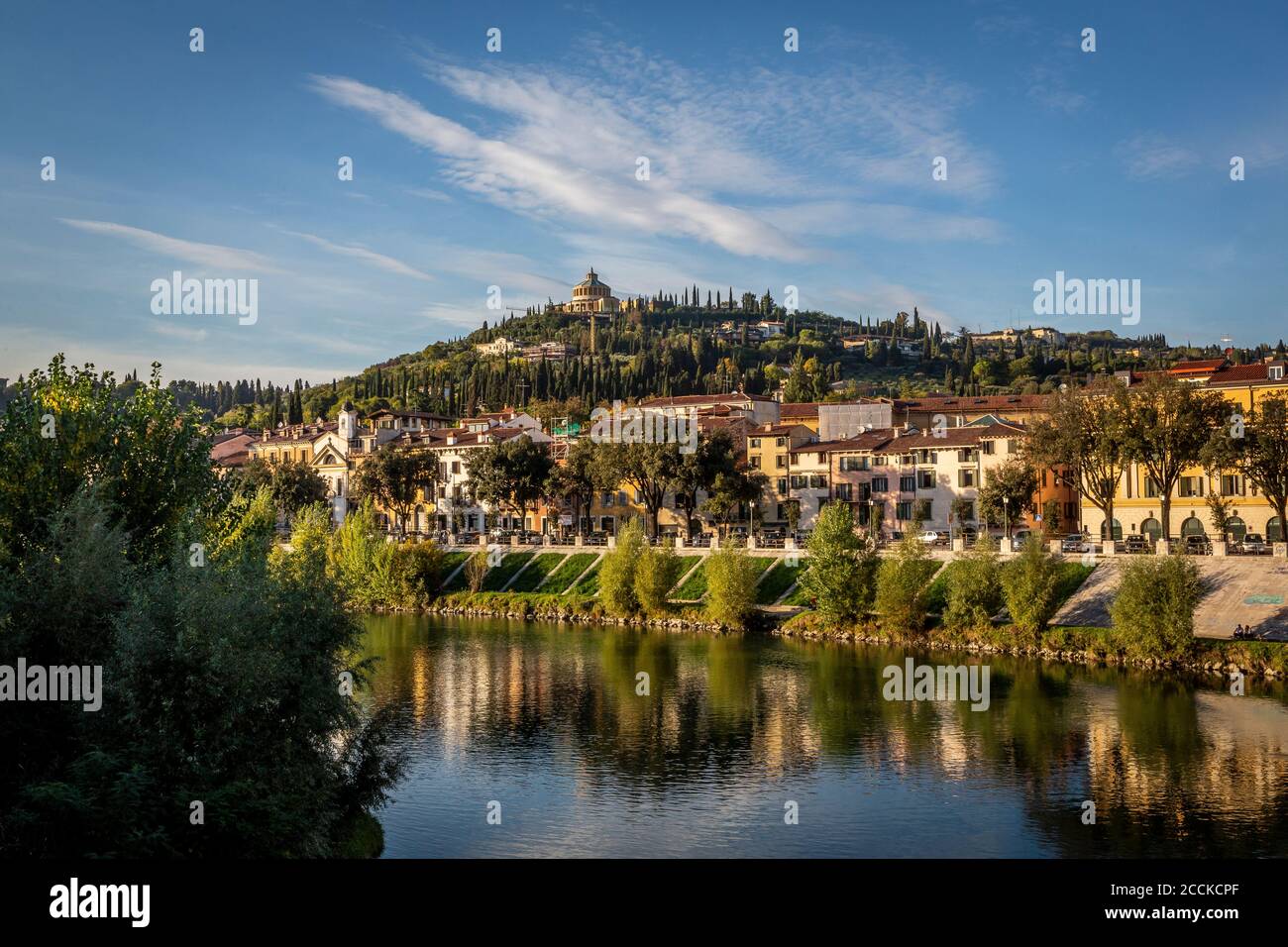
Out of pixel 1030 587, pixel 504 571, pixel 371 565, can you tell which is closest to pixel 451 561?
pixel 504 571

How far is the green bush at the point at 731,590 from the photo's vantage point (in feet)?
218

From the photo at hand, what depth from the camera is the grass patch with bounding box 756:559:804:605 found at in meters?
70.6

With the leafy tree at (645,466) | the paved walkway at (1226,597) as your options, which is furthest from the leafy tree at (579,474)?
the paved walkway at (1226,597)

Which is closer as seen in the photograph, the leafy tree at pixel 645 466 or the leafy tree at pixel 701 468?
the leafy tree at pixel 701 468

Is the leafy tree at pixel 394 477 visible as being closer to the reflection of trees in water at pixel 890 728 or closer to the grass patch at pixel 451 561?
the grass patch at pixel 451 561

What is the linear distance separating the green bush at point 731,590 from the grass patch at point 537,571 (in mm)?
17554

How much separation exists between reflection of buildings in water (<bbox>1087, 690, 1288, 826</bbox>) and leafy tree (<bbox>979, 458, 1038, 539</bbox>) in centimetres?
3732

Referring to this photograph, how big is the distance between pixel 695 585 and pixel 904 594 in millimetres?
17691

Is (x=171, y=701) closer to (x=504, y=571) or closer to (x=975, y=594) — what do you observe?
(x=975, y=594)

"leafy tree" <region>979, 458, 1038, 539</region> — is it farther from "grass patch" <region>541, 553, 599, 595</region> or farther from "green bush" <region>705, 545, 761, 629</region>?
"grass patch" <region>541, 553, 599, 595</region>

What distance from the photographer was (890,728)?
40.9 meters

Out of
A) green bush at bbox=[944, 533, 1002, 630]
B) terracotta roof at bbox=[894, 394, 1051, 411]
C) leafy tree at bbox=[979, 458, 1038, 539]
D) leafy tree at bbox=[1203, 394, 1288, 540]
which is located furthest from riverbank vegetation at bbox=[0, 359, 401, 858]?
terracotta roof at bbox=[894, 394, 1051, 411]
